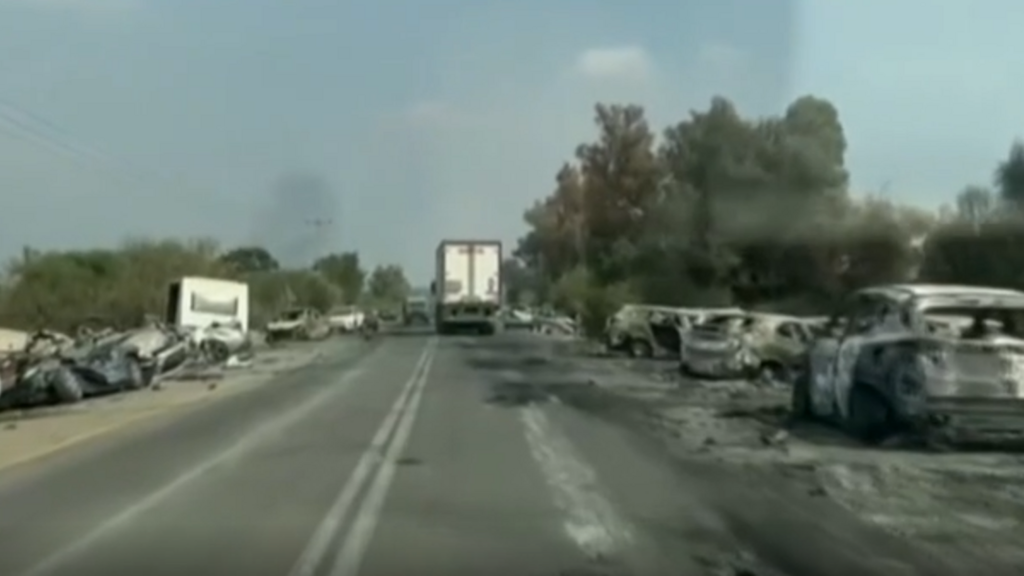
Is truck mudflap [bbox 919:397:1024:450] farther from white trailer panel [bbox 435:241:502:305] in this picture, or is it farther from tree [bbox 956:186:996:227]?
white trailer panel [bbox 435:241:502:305]

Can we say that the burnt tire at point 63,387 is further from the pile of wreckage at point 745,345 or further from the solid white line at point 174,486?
the pile of wreckage at point 745,345

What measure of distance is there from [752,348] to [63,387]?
1475cm

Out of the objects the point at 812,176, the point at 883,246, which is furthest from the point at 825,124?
the point at 883,246

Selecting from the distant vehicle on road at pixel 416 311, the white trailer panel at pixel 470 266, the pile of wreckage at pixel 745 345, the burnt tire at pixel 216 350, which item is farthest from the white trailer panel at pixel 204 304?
the distant vehicle on road at pixel 416 311

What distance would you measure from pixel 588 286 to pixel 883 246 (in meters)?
33.4

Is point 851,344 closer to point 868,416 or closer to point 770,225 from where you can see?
point 868,416

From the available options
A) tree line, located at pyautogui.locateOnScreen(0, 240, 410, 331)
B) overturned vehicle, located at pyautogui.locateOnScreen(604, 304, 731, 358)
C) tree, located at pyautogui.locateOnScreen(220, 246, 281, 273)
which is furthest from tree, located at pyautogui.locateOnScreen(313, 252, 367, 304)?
overturned vehicle, located at pyautogui.locateOnScreen(604, 304, 731, 358)

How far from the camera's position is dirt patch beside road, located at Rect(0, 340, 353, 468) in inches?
927

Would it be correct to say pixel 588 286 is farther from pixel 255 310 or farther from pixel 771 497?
pixel 771 497

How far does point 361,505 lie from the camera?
51.4 feet

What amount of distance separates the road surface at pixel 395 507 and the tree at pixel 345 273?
137m

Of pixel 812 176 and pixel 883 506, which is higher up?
pixel 812 176

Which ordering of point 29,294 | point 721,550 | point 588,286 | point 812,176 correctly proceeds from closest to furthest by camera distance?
point 721,550 → point 812,176 → point 29,294 → point 588,286

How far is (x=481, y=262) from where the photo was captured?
82562 millimetres
